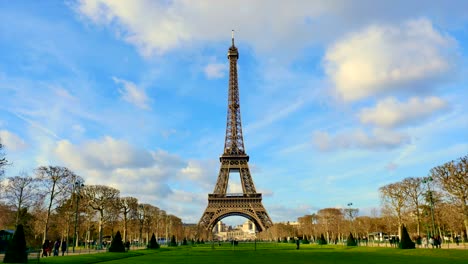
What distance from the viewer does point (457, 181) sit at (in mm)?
43438

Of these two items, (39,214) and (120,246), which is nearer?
(120,246)

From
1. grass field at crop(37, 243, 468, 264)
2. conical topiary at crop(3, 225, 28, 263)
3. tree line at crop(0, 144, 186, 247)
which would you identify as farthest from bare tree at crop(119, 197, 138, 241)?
conical topiary at crop(3, 225, 28, 263)

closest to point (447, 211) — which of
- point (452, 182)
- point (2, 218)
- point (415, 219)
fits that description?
point (452, 182)

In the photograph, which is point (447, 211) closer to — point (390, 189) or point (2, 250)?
point (390, 189)

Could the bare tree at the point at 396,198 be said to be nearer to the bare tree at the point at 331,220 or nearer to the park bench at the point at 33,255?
the bare tree at the point at 331,220

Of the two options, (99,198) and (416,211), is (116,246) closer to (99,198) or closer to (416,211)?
(99,198)

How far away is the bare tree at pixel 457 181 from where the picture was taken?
4266cm

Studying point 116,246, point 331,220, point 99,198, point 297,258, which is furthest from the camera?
point 331,220

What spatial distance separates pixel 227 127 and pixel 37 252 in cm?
7371

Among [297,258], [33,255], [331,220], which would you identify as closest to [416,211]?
[331,220]

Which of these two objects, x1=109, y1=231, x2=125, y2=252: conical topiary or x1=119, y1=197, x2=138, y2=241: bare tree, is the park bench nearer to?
x1=109, y1=231, x2=125, y2=252: conical topiary

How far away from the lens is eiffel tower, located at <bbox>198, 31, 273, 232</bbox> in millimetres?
86250

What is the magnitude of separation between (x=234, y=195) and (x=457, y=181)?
52.2 metres

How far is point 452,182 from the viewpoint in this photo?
144 ft
